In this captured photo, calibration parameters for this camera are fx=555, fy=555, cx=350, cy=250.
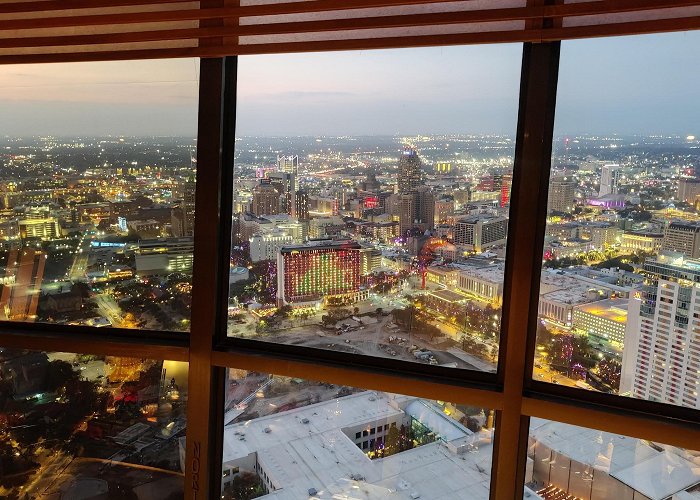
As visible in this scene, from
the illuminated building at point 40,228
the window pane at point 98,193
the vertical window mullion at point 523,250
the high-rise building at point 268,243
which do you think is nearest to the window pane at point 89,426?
the window pane at point 98,193

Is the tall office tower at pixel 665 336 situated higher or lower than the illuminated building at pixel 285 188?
lower

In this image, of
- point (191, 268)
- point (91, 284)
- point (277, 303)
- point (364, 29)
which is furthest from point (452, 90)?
point (91, 284)

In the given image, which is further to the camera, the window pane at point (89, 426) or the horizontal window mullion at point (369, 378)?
the window pane at point (89, 426)

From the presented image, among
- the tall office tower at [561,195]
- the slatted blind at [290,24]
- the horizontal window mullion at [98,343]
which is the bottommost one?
the horizontal window mullion at [98,343]

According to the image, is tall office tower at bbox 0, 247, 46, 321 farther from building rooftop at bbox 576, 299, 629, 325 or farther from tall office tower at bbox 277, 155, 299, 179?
building rooftop at bbox 576, 299, 629, 325

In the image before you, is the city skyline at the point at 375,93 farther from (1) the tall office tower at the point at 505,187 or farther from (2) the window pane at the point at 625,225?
(1) the tall office tower at the point at 505,187

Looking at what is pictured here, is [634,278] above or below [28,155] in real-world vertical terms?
below

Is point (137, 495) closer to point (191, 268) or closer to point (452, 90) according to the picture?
point (191, 268)
